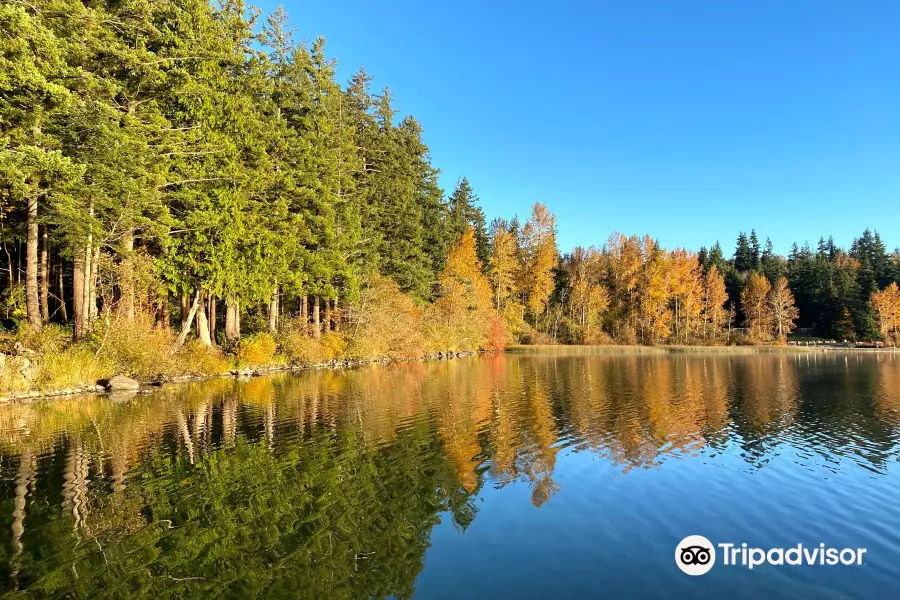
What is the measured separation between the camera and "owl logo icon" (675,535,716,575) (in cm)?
712

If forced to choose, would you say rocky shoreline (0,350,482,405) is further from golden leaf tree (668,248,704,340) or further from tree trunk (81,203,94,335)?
golden leaf tree (668,248,704,340)

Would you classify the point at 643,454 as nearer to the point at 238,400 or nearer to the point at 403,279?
the point at 238,400

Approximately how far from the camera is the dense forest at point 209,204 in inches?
798

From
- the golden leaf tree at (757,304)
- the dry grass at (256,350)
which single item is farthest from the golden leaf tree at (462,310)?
the golden leaf tree at (757,304)

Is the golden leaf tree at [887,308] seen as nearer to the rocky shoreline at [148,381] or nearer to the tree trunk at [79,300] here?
the rocky shoreline at [148,381]

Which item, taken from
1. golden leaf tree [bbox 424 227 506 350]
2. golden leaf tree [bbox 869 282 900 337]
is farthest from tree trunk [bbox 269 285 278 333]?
golden leaf tree [bbox 869 282 900 337]

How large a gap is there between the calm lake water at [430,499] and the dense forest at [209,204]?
27.7 feet

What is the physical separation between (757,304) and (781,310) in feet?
11.8

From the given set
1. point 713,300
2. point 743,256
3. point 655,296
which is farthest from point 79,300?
point 743,256

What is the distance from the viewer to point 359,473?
10.9 m

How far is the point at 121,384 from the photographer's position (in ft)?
75.0

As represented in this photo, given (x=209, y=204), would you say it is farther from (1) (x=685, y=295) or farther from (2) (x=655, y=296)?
(1) (x=685, y=295)

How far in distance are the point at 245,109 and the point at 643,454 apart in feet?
97.3

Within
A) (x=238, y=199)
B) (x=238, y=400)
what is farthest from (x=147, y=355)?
(x=238, y=199)
